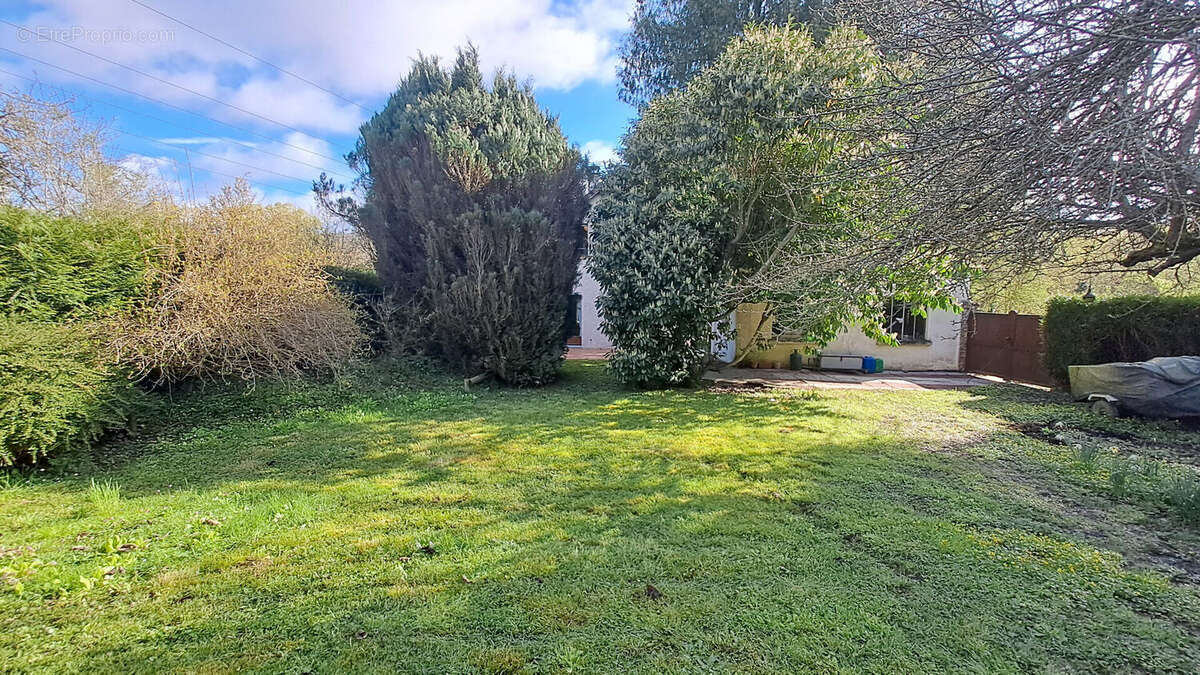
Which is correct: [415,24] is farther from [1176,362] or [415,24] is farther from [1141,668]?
[1176,362]

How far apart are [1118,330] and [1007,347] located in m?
3.30

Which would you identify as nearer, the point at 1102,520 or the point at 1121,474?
the point at 1102,520

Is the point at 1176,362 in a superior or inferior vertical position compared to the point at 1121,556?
superior

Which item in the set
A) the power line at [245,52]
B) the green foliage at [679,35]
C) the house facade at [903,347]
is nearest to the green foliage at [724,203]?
the house facade at [903,347]

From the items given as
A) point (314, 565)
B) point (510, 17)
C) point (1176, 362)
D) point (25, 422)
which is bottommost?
point (314, 565)

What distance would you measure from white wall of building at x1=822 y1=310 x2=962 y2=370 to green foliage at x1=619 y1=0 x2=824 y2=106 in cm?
876

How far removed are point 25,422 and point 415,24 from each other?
8.36 m

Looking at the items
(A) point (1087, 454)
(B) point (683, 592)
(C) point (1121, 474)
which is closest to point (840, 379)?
(A) point (1087, 454)

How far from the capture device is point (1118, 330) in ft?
28.0

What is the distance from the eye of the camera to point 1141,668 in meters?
1.99

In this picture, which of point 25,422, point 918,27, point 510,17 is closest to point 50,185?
point 25,422

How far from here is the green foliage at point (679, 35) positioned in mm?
14102

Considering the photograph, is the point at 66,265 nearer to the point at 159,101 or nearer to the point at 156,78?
the point at 156,78

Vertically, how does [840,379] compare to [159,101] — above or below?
below
